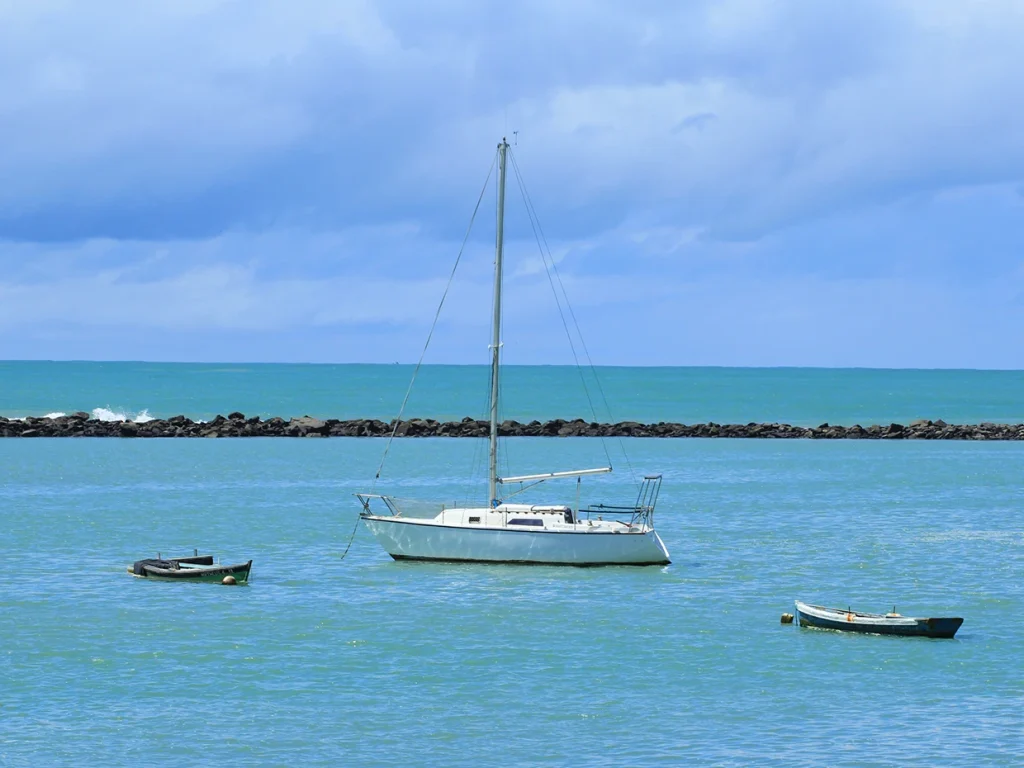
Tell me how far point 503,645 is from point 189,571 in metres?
12.4

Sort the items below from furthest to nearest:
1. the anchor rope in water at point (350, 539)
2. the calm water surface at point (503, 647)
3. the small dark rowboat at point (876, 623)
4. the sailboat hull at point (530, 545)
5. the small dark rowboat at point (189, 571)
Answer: the anchor rope in water at point (350, 539) → the sailboat hull at point (530, 545) → the small dark rowboat at point (189, 571) → the small dark rowboat at point (876, 623) → the calm water surface at point (503, 647)

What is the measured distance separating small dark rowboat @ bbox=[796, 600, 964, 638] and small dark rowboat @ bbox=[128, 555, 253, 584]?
1618 centimetres

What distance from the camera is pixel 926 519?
59938 mm

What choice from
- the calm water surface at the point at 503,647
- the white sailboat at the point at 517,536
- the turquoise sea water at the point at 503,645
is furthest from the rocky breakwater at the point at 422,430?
the white sailboat at the point at 517,536

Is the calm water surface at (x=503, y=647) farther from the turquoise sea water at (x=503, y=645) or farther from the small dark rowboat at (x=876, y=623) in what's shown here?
the small dark rowboat at (x=876, y=623)

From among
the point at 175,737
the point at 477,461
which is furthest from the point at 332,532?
the point at 477,461

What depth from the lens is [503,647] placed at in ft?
112

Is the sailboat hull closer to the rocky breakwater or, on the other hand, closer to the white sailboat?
the white sailboat

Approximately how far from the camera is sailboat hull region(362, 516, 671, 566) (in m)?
44.1

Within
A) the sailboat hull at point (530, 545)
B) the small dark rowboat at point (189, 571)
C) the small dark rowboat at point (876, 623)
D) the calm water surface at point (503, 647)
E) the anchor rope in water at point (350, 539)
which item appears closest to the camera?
the calm water surface at point (503, 647)

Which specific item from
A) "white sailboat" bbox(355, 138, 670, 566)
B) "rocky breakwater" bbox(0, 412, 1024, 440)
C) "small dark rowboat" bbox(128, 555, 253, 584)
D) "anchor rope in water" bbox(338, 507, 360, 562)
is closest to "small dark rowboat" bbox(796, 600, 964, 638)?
"white sailboat" bbox(355, 138, 670, 566)

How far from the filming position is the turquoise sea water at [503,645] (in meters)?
26.3

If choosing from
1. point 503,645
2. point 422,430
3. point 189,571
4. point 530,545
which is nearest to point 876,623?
point 503,645

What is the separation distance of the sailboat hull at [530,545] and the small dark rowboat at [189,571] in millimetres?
5470
